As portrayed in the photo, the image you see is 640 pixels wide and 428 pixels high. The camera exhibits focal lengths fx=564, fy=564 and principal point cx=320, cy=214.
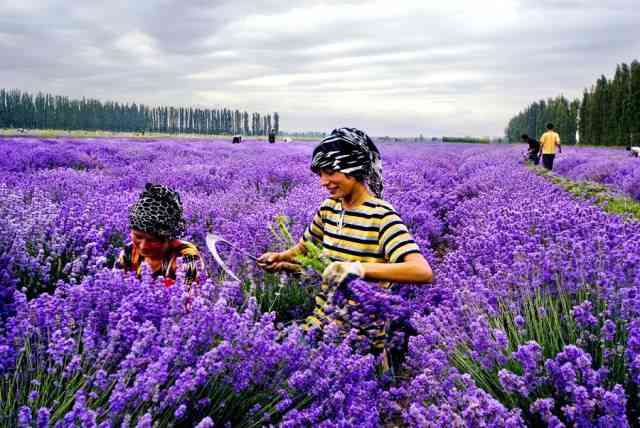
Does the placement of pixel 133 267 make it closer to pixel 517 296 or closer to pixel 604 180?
pixel 517 296

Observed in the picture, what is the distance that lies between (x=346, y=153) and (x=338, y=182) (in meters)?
0.13

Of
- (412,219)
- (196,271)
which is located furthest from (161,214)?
(412,219)

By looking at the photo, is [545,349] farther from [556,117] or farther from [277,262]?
[556,117]

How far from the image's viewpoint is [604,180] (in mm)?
12414

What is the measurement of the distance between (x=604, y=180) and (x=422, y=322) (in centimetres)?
1193

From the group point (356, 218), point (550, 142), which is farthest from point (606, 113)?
point (356, 218)

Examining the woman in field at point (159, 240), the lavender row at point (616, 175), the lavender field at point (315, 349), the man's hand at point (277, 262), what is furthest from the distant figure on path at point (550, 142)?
the woman in field at point (159, 240)

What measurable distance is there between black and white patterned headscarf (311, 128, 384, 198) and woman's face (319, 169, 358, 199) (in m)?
0.03

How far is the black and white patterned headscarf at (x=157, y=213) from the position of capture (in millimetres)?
2363

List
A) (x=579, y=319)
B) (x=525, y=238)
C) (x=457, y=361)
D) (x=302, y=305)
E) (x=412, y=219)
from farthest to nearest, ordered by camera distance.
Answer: (x=412, y=219)
(x=302, y=305)
(x=525, y=238)
(x=457, y=361)
(x=579, y=319)

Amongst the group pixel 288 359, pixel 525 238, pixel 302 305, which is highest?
pixel 525 238

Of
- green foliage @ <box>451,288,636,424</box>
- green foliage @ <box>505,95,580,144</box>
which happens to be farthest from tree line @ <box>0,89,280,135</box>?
green foliage @ <box>451,288,636,424</box>

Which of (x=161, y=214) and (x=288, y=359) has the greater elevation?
(x=161, y=214)

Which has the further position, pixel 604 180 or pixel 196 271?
pixel 604 180
